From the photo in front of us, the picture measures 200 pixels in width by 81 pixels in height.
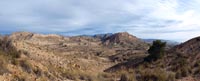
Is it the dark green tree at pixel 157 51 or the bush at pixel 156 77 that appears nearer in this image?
the bush at pixel 156 77

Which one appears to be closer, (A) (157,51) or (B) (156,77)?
(B) (156,77)

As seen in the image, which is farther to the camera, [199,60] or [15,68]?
[199,60]

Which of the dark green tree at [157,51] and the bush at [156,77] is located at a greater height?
the dark green tree at [157,51]

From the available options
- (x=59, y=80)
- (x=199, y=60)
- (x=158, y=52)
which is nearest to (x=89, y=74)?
(x=59, y=80)

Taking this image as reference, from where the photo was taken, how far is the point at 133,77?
26.2 metres

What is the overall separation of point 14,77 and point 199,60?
63.7 feet

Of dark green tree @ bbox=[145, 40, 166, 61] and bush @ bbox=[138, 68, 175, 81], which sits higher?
dark green tree @ bbox=[145, 40, 166, 61]

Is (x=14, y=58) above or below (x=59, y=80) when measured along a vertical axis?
above

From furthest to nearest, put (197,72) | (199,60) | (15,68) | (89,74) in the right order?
(199,60), (197,72), (89,74), (15,68)

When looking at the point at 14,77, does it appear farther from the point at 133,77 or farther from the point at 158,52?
the point at 158,52

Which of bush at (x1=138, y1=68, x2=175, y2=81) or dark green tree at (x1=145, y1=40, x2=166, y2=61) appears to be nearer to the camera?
bush at (x1=138, y1=68, x2=175, y2=81)

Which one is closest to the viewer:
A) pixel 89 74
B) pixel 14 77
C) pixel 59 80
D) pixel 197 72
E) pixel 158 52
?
pixel 14 77

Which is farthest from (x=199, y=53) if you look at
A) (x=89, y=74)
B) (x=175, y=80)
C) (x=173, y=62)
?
(x=89, y=74)

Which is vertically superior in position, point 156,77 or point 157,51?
point 157,51
